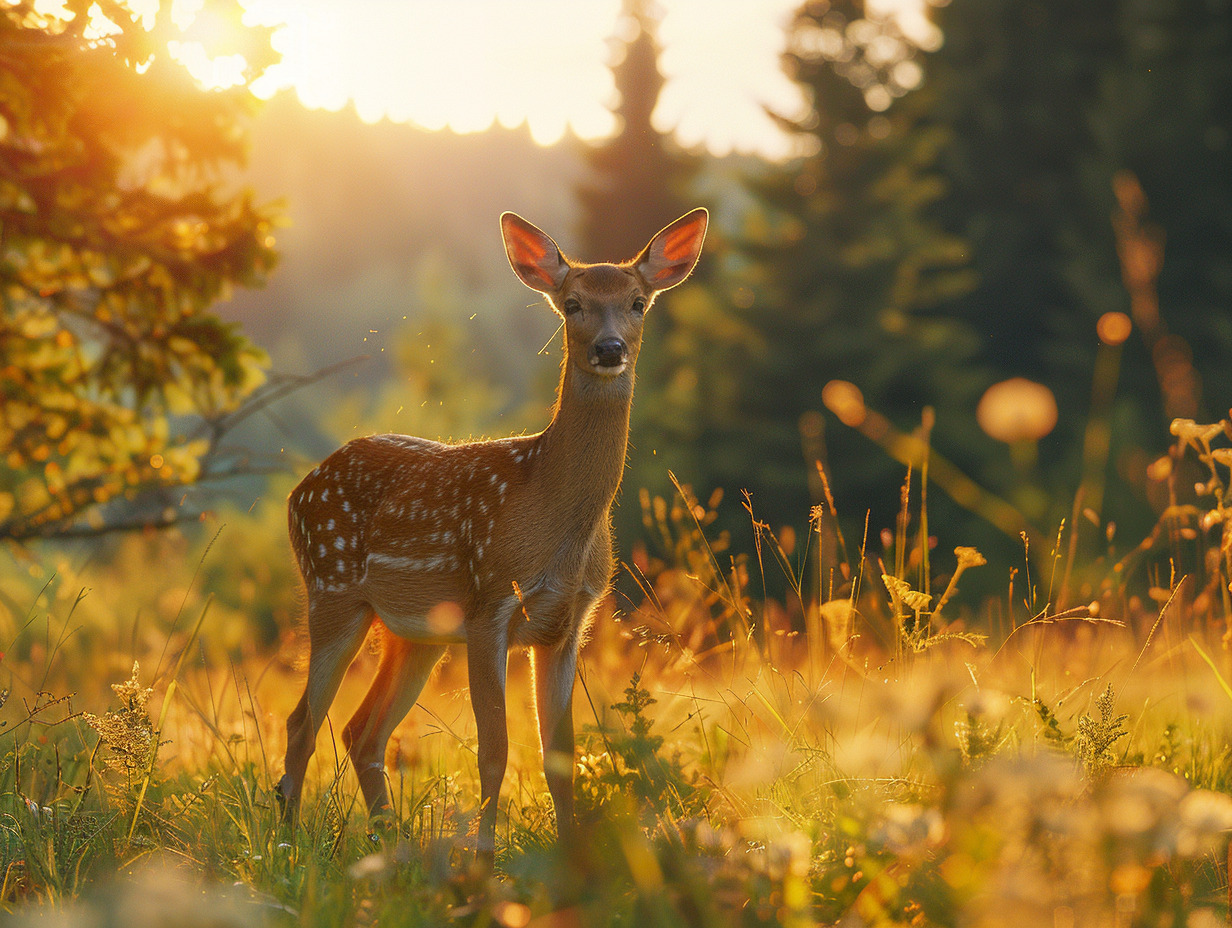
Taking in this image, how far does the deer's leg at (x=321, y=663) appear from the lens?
4223 mm

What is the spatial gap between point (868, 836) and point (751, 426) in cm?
1923

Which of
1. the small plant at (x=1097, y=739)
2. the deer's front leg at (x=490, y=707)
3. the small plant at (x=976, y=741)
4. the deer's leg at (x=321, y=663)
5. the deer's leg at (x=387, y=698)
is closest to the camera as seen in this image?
the small plant at (x=976, y=741)

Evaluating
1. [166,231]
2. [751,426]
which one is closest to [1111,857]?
[166,231]

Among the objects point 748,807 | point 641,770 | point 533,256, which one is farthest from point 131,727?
point 533,256

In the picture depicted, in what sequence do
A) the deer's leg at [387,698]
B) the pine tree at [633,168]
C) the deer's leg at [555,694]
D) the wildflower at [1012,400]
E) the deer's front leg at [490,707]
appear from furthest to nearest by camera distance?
the pine tree at [633,168] < the wildflower at [1012,400] < the deer's leg at [387,698] < the deer's leg at [555,694] < the deer's front leg at [490,707]

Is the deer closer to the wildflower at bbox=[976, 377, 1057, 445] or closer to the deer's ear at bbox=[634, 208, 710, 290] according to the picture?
the deer's ear at bbox=[634, 208, 710, 290]

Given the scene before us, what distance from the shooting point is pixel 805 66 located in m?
22.2

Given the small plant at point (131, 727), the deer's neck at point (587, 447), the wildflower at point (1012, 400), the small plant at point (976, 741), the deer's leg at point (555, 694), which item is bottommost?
the wildflower at point (1012, 400)

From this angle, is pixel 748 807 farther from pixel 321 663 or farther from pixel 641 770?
pixel 321 663

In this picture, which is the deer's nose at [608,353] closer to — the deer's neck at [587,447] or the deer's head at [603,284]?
the deer's head at [603,284]

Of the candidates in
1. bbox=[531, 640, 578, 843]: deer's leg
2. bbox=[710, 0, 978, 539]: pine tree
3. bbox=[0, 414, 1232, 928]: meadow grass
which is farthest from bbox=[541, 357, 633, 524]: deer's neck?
bbox=[710, 0, 978, 539]: pine tree

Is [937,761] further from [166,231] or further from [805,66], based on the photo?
[805,66]

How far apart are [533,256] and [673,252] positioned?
612 millimetres

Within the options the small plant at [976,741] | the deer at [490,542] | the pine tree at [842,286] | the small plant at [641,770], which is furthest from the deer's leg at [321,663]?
the pine tree at [842,286]
